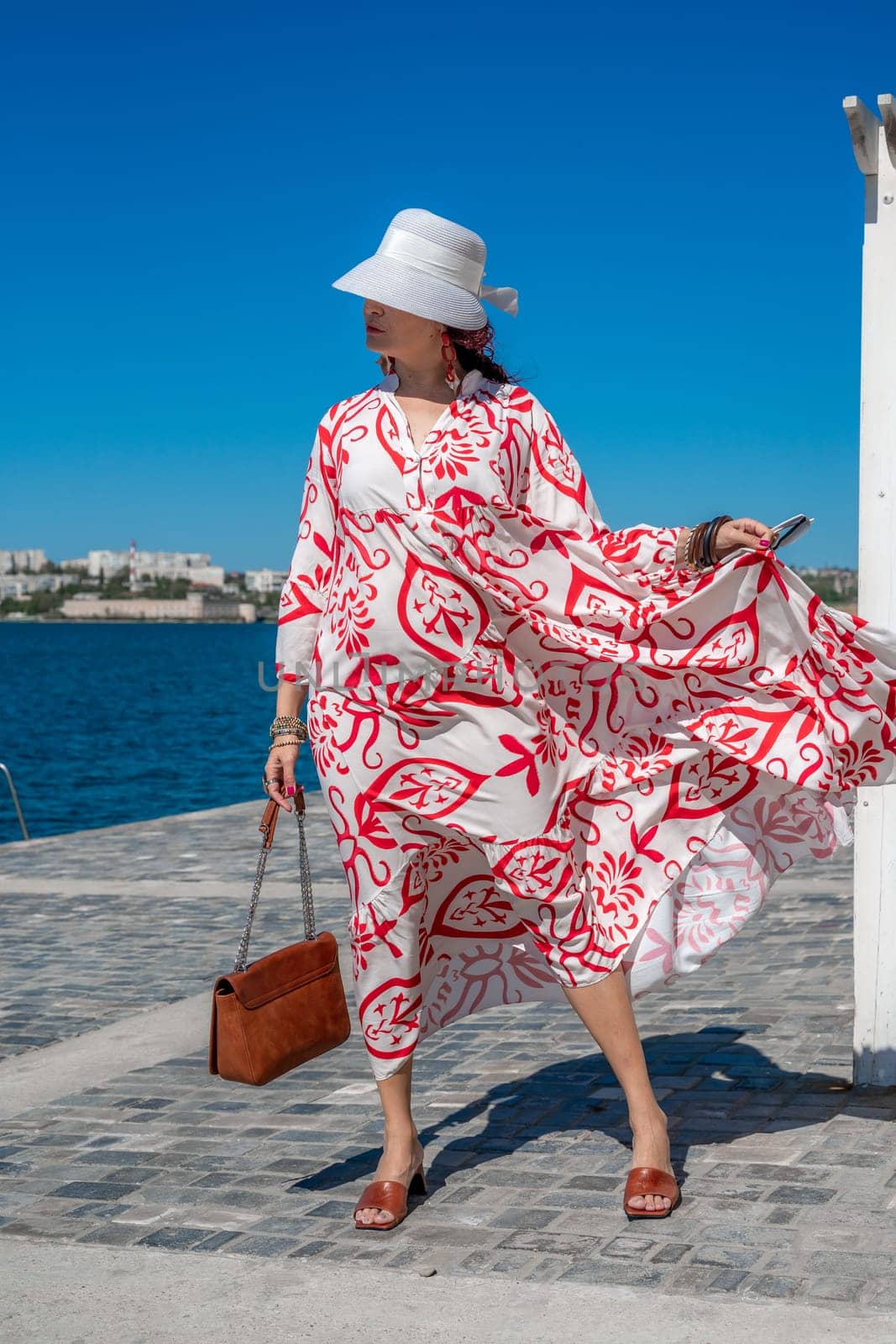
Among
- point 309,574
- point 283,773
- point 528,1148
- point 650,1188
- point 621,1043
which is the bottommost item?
point 528,1148

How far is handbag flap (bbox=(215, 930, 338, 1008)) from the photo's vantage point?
395cm

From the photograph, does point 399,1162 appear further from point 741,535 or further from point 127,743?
point 127,743

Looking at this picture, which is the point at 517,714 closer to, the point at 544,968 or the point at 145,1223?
the point at 544,968

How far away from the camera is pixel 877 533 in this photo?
4664 mm

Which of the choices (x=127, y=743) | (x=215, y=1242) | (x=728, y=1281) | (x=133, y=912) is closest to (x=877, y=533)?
(x=728, y=1281)

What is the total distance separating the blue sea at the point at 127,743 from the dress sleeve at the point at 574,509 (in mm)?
8251

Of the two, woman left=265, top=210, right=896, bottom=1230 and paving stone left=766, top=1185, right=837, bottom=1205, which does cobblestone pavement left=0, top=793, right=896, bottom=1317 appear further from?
woman left=265, top=210, right=896, bottom=1230

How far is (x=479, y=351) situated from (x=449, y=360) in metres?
0.09

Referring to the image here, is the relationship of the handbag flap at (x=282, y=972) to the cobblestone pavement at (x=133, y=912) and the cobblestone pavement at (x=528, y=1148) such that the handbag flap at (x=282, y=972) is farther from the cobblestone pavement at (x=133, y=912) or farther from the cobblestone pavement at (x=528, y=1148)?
the cobblestone pavement at (x=133, y=912)

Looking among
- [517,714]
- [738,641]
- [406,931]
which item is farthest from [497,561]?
[406,931]

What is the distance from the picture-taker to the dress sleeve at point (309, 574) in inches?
159

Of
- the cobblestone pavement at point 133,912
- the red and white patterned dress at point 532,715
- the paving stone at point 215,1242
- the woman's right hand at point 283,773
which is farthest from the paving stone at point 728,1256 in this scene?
the cobblestone pavement at point 133,912

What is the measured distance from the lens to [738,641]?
4.09 m

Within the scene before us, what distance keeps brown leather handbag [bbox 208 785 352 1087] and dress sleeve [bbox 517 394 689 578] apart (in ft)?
3.23
